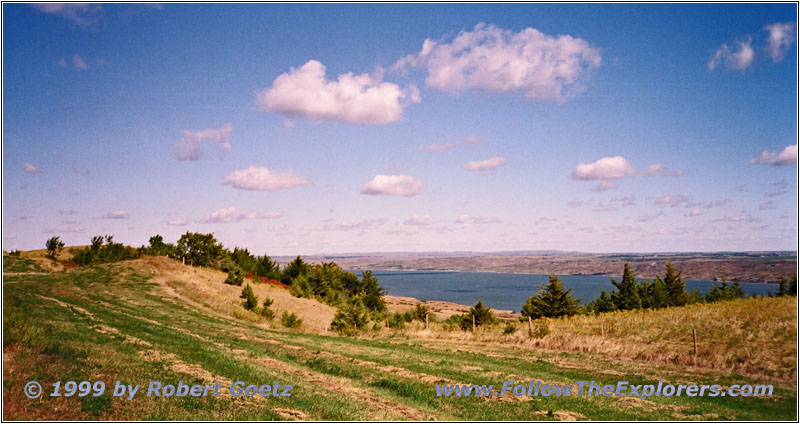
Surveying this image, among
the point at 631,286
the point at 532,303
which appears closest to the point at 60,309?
the point at 532,303

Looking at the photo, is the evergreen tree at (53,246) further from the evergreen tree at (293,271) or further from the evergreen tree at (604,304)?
the evergreen tree at (604,304)

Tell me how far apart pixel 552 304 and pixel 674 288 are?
34337 mm

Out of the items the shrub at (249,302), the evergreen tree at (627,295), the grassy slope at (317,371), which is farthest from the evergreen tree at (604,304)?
the shrub at (249,302)

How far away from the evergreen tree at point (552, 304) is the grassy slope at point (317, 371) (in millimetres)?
24911

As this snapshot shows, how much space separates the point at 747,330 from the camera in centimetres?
2516

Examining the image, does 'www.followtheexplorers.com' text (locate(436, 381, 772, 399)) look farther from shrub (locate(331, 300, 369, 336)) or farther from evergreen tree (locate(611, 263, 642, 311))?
evergreen tree (locate(611, 263, 642, 311))

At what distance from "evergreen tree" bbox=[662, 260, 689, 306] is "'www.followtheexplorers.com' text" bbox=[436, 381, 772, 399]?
6554 centimetres

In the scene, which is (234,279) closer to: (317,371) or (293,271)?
(293,271)

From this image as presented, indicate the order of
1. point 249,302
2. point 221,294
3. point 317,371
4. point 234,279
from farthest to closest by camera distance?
point 234,279 → point 221,294 → point 249,302 → point 317,371

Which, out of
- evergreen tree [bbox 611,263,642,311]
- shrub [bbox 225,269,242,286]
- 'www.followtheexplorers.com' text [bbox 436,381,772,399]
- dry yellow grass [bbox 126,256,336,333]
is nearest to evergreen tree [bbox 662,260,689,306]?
evergreen tree [bbox 611,263,642,311]

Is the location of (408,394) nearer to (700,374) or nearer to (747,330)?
(700,374)

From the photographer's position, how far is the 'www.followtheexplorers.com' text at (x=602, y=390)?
42.4 ft

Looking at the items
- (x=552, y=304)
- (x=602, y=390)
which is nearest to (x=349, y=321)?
(x=602, y=390)

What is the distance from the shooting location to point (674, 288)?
74.1 metres
